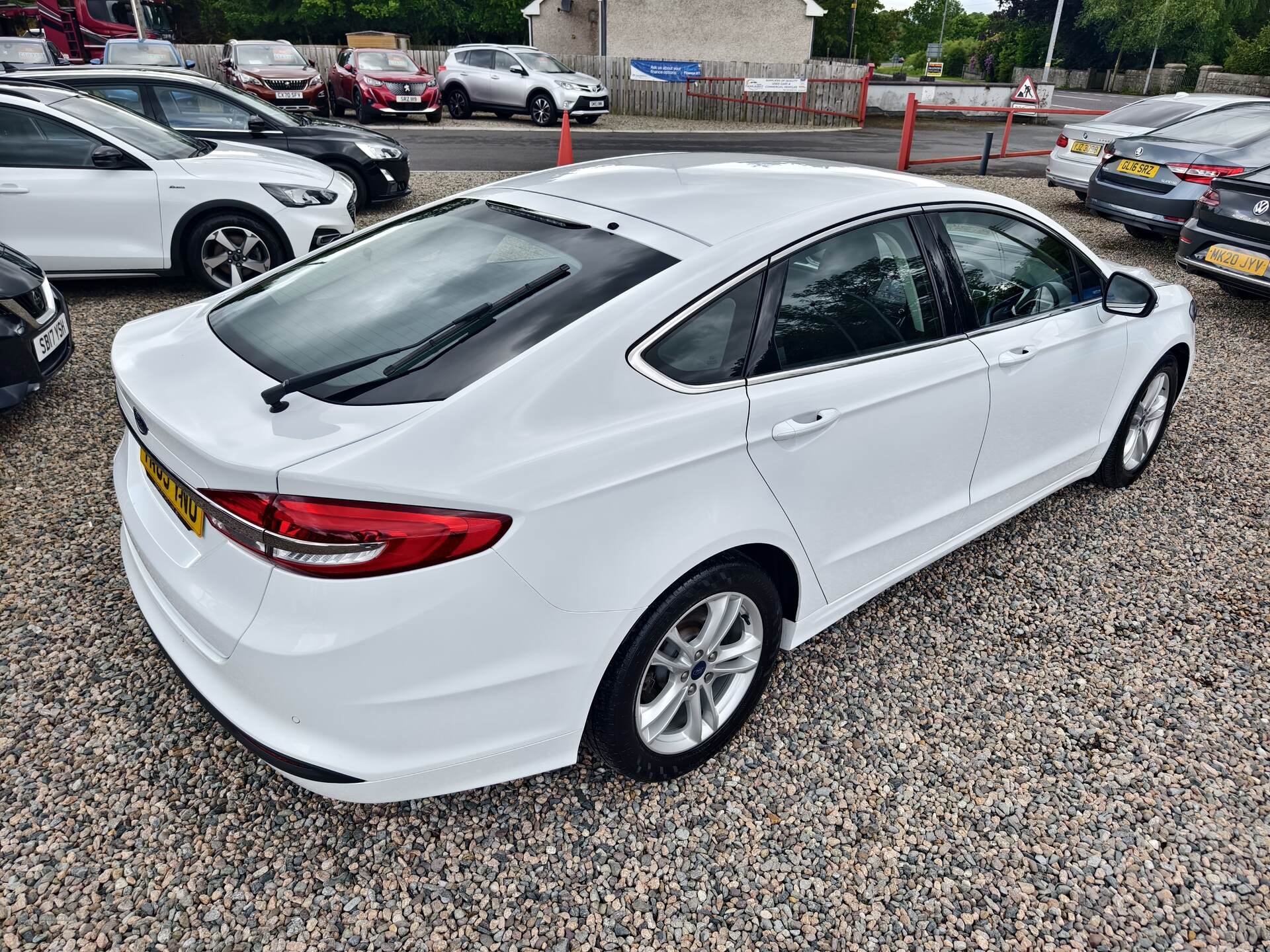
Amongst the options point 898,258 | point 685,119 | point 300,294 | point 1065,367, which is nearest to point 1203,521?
point 1065,367

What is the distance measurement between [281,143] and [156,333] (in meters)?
7.61

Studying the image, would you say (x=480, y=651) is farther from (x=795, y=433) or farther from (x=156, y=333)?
(x=156, y=333)

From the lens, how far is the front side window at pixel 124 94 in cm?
813

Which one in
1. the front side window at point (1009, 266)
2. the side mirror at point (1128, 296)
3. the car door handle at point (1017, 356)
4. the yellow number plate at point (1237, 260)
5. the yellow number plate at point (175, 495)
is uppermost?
the front side window at point (1009, 266)

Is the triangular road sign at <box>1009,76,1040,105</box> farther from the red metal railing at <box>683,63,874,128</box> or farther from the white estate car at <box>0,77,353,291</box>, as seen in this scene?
the white estate car at <box>0,77,353,291</box>

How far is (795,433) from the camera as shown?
7.67 ft

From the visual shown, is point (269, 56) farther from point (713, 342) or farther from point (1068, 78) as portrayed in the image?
point (1068, 78)

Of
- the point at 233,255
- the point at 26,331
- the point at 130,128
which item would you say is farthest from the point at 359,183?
the point at 26,331

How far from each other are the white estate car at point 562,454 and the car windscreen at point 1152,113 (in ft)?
30.1

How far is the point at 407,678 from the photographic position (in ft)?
5.99

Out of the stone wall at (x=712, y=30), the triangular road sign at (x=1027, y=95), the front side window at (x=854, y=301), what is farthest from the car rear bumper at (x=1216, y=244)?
the stone wall at (x=712, y=30)

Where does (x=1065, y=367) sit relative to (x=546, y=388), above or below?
below

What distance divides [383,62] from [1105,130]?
15.3 m

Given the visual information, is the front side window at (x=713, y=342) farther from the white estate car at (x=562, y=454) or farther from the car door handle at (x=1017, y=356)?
the car door handle at (x=1017, y=356)
